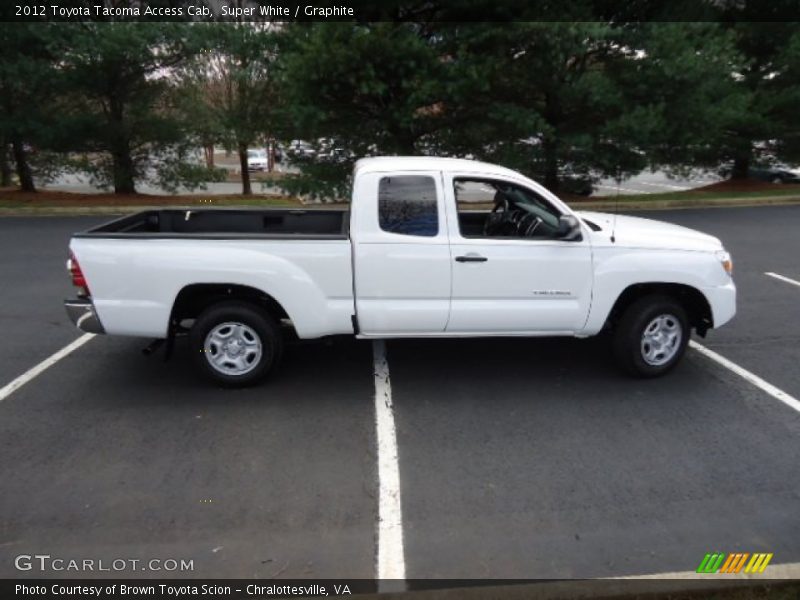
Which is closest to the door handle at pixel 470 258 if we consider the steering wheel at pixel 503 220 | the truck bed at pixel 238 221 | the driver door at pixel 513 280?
the driver door at pixel 513 280

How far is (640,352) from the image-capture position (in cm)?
519

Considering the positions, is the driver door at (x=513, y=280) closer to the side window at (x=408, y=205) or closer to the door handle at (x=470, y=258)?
the door handle at (x=470, y=258)

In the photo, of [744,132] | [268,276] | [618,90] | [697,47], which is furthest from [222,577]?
[744,132]

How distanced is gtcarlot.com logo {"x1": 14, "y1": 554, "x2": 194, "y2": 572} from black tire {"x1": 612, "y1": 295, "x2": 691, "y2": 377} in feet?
12.1

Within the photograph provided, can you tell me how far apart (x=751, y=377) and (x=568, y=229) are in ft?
6.92

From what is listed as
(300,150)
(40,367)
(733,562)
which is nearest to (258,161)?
(300,150)

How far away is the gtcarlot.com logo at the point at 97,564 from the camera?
309cm

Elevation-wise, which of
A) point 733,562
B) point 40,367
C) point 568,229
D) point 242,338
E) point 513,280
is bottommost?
point 733,562

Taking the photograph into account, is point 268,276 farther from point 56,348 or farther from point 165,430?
point 56,348

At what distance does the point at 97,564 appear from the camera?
10.2 feet

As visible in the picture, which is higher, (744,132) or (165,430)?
(744,132)

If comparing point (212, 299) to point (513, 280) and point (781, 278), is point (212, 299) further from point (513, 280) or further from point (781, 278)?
point (781, 278)

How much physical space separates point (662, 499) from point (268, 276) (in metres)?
3.07

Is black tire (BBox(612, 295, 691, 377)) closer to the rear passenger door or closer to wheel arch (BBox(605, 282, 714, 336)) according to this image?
wheel arch (BBox(605, 282, 714, 336))
